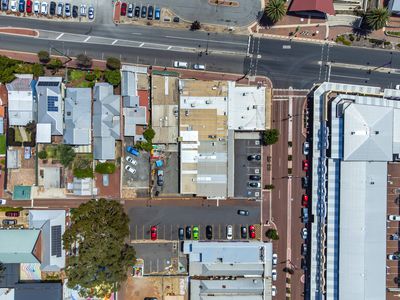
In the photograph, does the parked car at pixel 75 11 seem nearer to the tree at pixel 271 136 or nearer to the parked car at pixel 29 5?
the parked car at pixel 29 5

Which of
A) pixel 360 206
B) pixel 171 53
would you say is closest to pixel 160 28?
pixel 171 53

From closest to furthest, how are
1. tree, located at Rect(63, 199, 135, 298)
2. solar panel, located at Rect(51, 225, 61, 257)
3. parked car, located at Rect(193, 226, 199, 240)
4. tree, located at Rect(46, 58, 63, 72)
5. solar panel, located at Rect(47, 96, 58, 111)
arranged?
1. tree, located at Rect(63, 199, 135, 298)
2. solar panel, located at Rect(47, 96, 58, 111)
3. solar panel, located at Rect(51, 225, 61, 257)
4. tree, located at Rect(46, 58, 63, 72)
5. parked car, located at Rect(193, 226, 199, 240)

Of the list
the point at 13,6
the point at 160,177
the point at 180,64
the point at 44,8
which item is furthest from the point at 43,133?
the point at 180,64

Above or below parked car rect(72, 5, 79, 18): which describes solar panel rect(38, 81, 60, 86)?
below

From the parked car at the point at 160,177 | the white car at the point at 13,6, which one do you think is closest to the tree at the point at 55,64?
the white car at the point at 13,6

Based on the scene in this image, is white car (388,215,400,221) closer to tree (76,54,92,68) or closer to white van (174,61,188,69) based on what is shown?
white van (174,61,188,69)

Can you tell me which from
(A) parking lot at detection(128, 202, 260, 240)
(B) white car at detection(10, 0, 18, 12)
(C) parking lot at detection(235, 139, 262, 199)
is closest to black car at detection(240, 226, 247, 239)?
(A) parking lot at detection(128, 202, 260, 240)

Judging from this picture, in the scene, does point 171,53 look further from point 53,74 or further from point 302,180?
point 302,180
